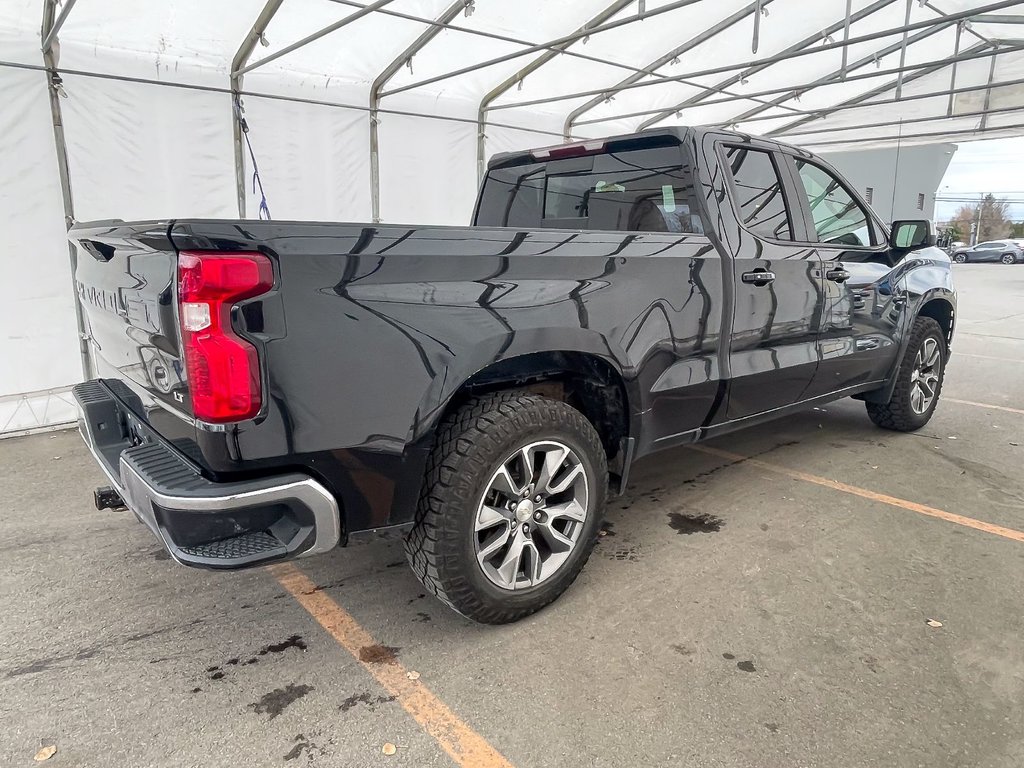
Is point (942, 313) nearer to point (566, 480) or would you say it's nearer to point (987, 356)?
point (566, 480)

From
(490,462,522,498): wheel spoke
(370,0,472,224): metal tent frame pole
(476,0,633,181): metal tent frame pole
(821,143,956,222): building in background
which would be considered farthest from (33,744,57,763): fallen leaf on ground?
(821,143,956,222): building in background

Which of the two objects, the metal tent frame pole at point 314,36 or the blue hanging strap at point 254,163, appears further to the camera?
the blue hanging strap at point 254,163

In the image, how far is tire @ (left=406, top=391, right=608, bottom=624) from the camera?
231 centimetres

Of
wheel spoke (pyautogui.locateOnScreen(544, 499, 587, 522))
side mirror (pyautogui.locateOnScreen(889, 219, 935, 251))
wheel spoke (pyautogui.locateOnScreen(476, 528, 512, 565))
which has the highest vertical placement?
side mirror (pyautogui.locateOnScreen(889, 219, 935, 251))

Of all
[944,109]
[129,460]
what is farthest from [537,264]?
[944,109]

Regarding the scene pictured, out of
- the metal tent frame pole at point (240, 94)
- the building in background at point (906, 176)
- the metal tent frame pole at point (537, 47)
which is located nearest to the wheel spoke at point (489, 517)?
the metal tent frame pole at point (240, 94)

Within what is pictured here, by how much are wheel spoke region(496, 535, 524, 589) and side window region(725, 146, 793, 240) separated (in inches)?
75.7

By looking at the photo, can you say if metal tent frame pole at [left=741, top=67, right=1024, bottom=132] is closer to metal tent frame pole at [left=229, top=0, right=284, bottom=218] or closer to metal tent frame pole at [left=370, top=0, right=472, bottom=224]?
metal tent frame pole at [left=370, top=0, right=472, bottom=224]

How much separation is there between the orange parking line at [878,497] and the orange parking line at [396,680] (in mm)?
2774

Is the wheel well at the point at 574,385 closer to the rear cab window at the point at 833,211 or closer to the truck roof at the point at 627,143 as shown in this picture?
the truck roof at the point at 627,143

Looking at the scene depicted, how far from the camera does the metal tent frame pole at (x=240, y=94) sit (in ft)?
20.7

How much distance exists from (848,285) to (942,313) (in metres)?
1.55

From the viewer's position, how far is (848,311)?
4.02 metres

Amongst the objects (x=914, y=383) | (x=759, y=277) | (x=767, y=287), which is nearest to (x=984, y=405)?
(x=914, y=383)
